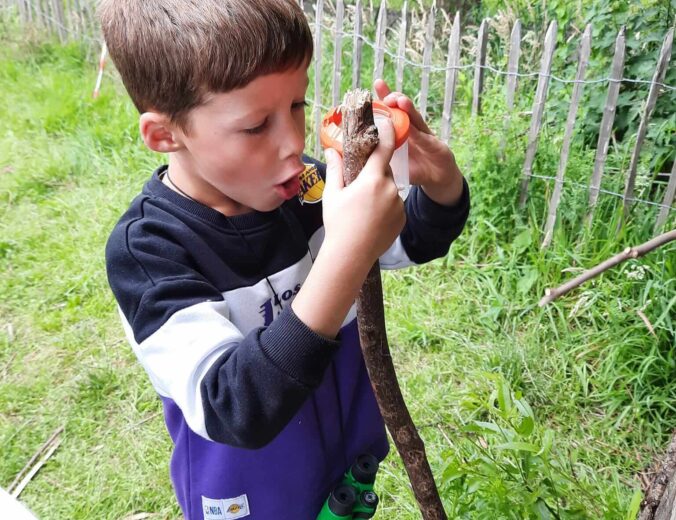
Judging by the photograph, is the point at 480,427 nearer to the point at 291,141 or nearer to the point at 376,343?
the point at 376,343

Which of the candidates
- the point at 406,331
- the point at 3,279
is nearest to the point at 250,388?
the point at 406,331

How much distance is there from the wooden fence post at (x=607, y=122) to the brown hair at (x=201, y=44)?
2315 mm

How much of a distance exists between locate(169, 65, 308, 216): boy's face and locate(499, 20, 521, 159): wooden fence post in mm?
2389

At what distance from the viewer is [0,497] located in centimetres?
118

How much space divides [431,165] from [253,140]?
1.51 ft

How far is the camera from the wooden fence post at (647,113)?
2796 mm

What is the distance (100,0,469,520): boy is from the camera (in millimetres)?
960

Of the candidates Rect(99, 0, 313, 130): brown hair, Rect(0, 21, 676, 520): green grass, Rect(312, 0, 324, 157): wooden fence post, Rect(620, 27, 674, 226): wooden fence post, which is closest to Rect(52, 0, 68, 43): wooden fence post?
Rect(0, 21, 676, 520): green grass

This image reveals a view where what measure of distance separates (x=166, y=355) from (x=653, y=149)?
112 inches

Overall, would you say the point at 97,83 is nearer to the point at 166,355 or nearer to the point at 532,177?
the point at 532,177

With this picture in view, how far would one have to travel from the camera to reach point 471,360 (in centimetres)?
287

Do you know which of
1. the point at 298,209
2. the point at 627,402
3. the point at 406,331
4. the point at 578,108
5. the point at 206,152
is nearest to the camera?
the point at 206,152

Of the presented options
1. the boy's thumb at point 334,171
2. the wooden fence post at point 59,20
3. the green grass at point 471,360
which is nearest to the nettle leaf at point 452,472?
the green grass at point 471,360

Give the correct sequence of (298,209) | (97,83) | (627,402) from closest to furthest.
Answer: (298,209) < (627,402) < (97,83)
